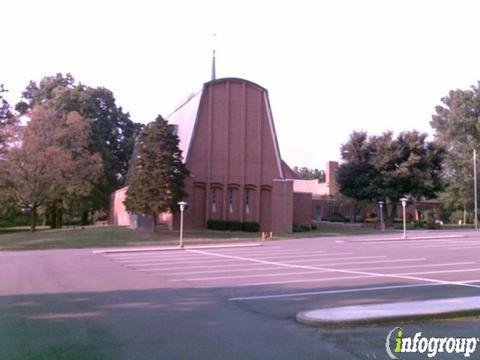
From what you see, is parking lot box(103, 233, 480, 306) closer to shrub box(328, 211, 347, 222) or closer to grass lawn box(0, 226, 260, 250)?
grass lawn box(0, 226, 260, 250)

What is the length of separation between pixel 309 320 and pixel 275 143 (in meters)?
41.6

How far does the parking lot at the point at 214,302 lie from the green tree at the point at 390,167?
107 ft

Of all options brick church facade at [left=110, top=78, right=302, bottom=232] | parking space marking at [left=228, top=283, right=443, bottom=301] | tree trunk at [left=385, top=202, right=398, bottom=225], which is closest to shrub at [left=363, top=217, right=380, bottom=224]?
tree trunk at [left=385, top=202, right=398, bottom=225]

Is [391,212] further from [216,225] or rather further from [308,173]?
[308,173]

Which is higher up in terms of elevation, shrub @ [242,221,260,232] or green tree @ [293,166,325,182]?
green tree @ [293,166,325,182]

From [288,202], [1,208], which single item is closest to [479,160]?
[288,202]

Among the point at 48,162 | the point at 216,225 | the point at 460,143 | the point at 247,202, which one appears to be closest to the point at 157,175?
the point at 216,225

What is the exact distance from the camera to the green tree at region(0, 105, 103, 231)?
49469 mm

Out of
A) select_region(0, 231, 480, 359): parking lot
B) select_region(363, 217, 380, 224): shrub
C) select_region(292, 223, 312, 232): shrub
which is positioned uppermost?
select_region(363, 217, 380, 224): shrub

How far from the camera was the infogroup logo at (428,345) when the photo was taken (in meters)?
7.52

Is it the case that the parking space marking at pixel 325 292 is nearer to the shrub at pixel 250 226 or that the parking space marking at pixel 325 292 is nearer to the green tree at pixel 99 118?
the shrub at pixel 250 226

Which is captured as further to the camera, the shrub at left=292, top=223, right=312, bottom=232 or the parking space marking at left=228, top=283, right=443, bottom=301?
the shrub at left=292, top=223, right=312, bottom=232

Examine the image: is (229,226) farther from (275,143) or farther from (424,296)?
(424,296)

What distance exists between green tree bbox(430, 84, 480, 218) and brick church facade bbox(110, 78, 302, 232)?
27726 mm
